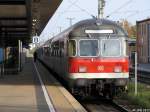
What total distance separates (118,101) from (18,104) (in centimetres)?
643

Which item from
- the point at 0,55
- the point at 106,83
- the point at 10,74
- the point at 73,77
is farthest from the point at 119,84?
the point at 10,74

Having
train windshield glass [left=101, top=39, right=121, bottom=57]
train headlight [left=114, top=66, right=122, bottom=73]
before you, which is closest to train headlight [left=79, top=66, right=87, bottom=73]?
train windshield glass [left=101, top=39, right=121, bottom=57]

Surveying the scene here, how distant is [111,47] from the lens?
66.0 ft

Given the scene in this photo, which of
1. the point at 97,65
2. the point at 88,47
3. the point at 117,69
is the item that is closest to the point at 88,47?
the point at 88,47

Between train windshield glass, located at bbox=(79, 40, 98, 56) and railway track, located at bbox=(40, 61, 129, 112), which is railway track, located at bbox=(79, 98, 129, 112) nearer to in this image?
railway track, located at bbox=(40, 61, 129, 112)

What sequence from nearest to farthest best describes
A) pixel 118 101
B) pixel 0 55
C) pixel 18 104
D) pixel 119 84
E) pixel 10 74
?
pixel 18 104 < pixel 119 84 < pixel 118 101 < pixel 0 55 < pixel 10 74

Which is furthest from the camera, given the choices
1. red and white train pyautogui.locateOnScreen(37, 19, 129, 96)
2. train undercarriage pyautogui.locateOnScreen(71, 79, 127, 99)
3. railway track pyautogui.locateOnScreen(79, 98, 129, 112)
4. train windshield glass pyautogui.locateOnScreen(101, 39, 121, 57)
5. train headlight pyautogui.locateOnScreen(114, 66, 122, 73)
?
train windshield glass pyautogui.locateOnScreen(101, 39, 121, 57)

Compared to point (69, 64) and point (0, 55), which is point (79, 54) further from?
point (0, 55)

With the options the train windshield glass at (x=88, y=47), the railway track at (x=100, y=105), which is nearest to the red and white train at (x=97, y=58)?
the train windshield glass at (x=88, y=47)

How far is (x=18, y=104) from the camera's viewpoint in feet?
50.9

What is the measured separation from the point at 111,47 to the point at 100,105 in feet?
7.51

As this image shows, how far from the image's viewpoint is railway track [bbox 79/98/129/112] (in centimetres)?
1816

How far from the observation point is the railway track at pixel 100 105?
1816cm

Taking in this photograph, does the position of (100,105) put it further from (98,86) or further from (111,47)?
(111,47)
